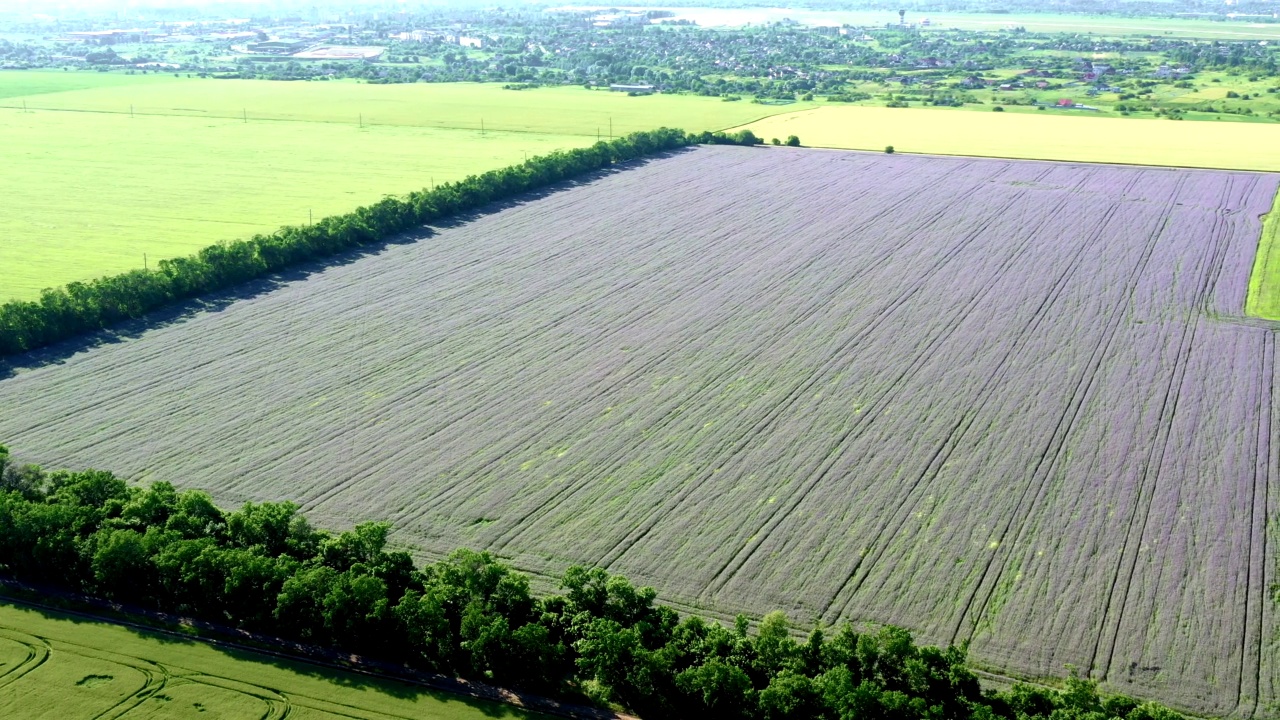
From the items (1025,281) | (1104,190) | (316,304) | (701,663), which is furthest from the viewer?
(1104,190)

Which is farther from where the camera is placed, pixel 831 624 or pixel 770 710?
pixel 831 624

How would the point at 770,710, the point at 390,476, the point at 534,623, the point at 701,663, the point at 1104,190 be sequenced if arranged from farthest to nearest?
the point at 1104,190, the point at 390,476, the point at 534,623, the point at 701,663, the point at 770,710

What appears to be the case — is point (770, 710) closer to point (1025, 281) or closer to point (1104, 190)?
point (1025, 281)

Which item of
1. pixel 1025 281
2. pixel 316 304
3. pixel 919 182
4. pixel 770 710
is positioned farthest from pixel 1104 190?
pixel 770 710

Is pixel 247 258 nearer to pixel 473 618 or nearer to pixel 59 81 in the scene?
pixel 473 618

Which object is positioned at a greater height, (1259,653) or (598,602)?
(598,602)

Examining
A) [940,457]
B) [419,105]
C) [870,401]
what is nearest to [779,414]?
[870,401]

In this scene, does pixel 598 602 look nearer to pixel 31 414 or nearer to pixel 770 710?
pixel 770 710

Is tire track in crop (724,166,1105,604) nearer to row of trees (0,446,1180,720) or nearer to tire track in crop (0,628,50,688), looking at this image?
row of trees (0,446,1180,720)
